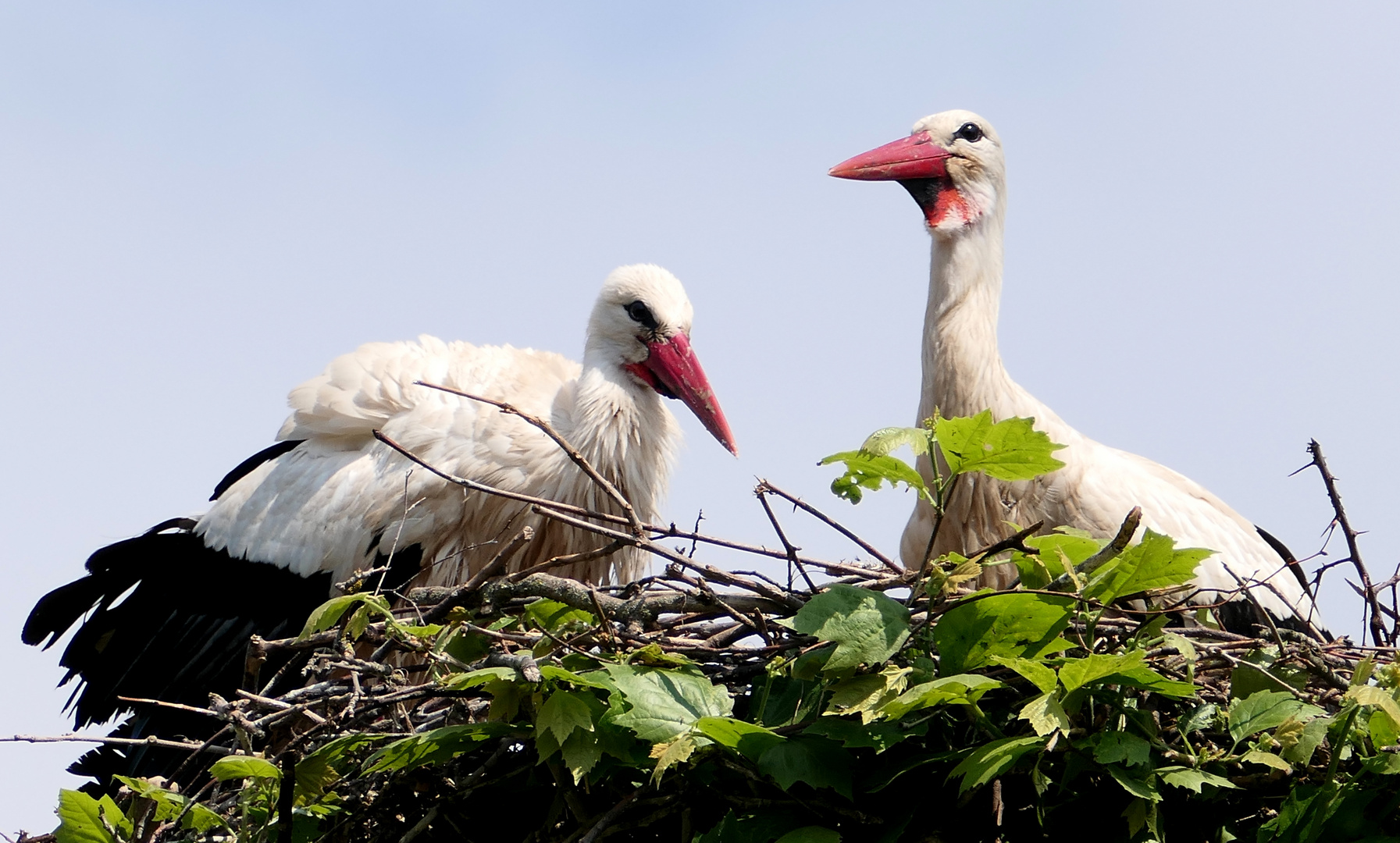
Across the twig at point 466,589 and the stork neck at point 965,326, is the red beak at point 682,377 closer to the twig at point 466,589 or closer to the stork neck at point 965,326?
the stork neck at point 965,326

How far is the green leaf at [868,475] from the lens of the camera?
2.33 m

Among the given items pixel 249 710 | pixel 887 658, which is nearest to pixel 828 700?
pixel 887 658

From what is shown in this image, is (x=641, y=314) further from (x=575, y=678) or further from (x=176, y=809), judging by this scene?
(x=575, y=678)

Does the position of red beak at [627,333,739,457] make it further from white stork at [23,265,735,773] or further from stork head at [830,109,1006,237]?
stork head at [830,109,1006,237]

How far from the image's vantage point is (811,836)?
223 centimetres

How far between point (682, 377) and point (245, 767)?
2.42 meters

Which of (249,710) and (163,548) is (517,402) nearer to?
(163,548)

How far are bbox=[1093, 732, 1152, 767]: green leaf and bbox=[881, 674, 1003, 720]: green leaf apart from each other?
189mm

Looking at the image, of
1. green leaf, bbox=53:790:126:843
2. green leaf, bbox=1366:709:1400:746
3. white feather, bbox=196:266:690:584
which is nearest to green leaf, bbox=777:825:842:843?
green leaf, bbox=1366:709:1400:746

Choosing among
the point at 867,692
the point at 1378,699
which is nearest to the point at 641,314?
the point at 867,692

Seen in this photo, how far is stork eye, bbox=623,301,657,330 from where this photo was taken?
15.6 ft

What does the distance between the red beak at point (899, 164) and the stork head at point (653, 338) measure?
666 mm

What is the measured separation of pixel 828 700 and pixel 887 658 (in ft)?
0.54

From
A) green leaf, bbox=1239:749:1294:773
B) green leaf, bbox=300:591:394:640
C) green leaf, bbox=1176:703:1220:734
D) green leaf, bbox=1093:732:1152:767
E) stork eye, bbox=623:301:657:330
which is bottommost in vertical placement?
green leaf, bbox=1239:749:1294:773
